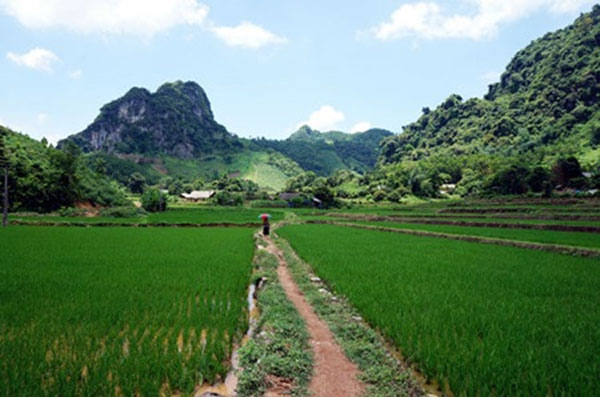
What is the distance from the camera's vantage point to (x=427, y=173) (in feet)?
259

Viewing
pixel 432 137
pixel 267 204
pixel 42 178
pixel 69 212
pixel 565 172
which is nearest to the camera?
pixel 69 212

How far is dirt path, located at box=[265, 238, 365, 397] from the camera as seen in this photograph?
151 inches

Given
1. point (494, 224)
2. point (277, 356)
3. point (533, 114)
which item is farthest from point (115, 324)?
point (533, 114)

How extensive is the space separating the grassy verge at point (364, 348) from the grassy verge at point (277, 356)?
1.94 feet

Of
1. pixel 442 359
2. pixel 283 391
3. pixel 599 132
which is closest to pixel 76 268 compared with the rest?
pixel 283 391

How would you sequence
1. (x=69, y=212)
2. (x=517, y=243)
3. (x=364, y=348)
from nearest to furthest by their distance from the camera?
(x=364, y=348)
(x=517, y=243)
(x=69, y=212)

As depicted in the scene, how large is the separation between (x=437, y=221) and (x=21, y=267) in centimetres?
2734

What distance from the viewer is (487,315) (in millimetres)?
5441

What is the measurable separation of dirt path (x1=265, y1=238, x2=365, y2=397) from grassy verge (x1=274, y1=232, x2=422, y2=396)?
103mm

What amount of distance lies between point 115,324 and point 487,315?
19.8 feet

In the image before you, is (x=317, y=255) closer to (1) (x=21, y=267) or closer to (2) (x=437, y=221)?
(1) (x=21, y=267)

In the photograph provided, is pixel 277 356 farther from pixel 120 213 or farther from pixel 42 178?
pixel 42 178

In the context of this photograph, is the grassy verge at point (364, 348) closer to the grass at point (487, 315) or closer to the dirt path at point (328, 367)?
the dirt path at point (328, 367)

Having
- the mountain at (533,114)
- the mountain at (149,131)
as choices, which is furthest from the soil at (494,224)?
the mountain at (149,131)
